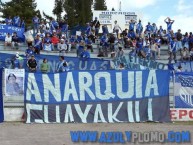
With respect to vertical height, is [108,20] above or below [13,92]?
above

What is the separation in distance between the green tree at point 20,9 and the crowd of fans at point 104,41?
2465 centimetres

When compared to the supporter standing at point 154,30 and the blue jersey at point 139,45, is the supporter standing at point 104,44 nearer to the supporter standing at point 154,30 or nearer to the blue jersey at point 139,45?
the blue jersey at point 139,45

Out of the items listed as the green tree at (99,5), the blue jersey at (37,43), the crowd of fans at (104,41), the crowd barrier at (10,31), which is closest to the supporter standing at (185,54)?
the crowd of fans at (104,41)

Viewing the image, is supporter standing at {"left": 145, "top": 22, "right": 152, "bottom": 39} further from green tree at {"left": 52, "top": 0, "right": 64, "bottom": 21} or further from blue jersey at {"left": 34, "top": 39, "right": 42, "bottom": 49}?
green tree at {"left": 52, "top": 0, "right": 64, "bottom": 21}

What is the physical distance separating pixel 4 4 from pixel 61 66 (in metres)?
41.1

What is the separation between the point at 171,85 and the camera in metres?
17.1

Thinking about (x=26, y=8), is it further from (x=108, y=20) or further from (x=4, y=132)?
(x=4, y=132)

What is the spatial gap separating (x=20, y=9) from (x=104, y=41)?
101ft

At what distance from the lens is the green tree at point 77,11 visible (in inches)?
2645

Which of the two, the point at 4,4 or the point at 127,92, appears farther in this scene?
the point at 4,4

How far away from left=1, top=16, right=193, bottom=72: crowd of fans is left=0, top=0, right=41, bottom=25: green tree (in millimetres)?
24655

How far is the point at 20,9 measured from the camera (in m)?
60.0

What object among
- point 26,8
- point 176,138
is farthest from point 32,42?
point 26,8

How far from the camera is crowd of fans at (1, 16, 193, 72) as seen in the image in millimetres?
29922
